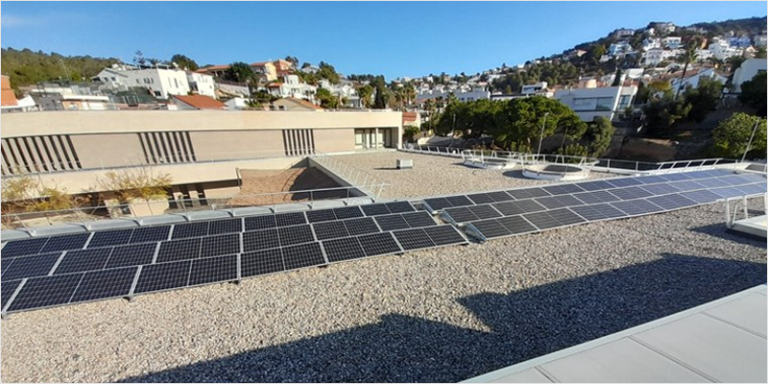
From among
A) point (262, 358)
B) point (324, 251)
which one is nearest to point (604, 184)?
point (324, 251)

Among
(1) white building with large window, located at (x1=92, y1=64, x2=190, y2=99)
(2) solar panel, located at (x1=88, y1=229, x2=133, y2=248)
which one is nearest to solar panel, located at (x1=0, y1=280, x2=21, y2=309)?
(2) solar panel, located at (x1=88, y1=229, x2=133, y2=248)

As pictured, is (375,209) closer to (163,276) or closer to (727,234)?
(163,276)

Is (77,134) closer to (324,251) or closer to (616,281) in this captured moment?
(324,251)

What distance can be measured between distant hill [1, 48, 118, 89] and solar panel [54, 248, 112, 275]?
3382 inches

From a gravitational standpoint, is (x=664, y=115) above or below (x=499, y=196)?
above

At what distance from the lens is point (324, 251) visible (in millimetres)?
8531

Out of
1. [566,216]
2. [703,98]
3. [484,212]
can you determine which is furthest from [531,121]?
[484,212]

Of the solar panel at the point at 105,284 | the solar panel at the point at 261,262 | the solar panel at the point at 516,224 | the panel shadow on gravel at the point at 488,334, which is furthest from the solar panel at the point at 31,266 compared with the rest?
the solar panel at the point at 516,224

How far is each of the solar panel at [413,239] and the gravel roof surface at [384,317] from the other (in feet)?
1.39

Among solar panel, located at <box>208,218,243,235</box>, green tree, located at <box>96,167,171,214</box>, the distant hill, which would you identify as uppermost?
the distant hill

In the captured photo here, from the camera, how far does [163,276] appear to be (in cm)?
731

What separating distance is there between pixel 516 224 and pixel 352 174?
542 inches

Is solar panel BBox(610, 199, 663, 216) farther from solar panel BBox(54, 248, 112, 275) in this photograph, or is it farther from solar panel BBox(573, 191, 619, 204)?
solar panel BBox(54, 248, 112, 275)

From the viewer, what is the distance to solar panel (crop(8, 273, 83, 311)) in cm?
641
